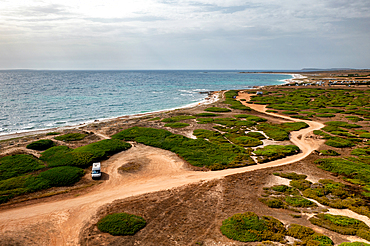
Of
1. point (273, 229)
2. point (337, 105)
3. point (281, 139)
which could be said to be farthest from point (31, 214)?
point (337, 105)

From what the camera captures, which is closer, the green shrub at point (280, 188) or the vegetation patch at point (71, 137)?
the green shrub at point (280, 188)

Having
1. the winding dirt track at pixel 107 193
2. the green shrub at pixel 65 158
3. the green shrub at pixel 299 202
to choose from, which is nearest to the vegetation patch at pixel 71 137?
the green shrub at pixel 65 158

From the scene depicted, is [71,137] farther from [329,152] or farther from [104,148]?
[329,152]

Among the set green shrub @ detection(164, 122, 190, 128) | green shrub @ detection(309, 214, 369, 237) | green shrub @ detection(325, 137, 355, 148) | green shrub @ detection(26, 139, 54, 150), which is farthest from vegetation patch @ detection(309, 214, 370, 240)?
green shrub @ detection(26, 139, 54, 150)

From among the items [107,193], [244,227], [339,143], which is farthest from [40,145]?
[339,143]

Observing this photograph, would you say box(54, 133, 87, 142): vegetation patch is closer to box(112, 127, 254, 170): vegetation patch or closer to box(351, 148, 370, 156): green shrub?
box(112, 127, 254, 170): vegetation patch

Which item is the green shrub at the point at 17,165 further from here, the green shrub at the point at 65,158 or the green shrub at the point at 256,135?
the green shrub at the point at 256,135
